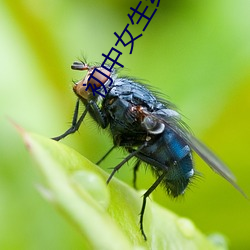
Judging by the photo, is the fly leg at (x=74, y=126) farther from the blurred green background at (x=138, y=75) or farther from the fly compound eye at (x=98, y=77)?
the blurred green background at (x=138, y=75)

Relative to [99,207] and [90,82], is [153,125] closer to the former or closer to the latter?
[90,82]

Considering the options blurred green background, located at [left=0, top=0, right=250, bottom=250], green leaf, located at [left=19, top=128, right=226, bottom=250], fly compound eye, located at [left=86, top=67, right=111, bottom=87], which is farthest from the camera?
blurred green background, located at [left=0, top=0, right=250, bottom=250]

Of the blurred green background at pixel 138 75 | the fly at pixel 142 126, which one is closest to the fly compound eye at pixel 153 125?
the fly at pixel 142 126

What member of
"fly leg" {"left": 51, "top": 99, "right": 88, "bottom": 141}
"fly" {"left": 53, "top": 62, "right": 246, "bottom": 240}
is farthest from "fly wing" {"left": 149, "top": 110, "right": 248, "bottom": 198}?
"fly leg" {"left": 51, "top": 99, "right": 88, "bottom": 141}

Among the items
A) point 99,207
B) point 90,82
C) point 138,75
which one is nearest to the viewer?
point 99,207

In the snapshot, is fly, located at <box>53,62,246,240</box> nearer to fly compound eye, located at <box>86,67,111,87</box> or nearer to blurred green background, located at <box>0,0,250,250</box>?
fly compound eye, located at <box>86,67,111,87</box>

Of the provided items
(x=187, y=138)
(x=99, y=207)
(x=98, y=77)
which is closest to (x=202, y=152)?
(x=187, y=138)
